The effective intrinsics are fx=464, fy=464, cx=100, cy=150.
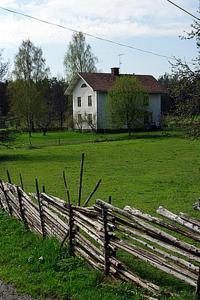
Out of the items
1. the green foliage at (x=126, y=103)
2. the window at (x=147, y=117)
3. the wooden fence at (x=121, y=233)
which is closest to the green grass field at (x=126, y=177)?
the wooden fence at (x=121, y=233)

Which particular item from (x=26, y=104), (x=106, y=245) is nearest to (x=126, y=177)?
(x=106, y=245)

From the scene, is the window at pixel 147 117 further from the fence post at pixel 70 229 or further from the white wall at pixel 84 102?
the fence post at pixel 70 229

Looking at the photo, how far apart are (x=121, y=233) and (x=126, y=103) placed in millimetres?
44726

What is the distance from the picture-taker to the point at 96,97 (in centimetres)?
5778

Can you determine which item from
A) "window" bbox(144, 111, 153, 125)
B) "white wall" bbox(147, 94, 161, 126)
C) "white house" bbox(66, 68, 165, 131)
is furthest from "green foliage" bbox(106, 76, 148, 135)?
"white wall" bbox(147, 94, 161, 126)

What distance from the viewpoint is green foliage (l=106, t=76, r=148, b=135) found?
51.4 m

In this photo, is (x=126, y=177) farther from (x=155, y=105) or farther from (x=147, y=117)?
(x=155, y=105)

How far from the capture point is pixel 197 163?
25.3 meters

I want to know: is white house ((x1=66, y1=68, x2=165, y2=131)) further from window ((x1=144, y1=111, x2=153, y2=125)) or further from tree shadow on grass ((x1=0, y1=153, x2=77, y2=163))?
tree shadow on grass ((x1=0, y1=153, x2=77, y2=163))

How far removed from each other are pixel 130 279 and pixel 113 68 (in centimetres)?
5913

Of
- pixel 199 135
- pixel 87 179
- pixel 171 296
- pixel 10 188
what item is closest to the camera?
pixel 171 296

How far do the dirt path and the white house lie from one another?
49.8 m

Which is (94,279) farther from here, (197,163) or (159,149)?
(159,149)

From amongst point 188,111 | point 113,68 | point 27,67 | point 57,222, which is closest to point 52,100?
point 27,67
